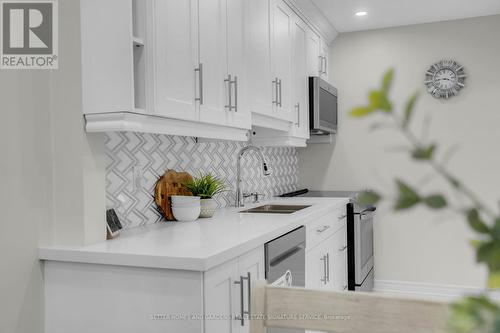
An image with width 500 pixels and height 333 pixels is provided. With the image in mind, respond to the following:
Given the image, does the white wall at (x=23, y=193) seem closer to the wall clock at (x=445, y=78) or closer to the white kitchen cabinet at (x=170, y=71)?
the white kitchen cabinet at (x=170, y=71)

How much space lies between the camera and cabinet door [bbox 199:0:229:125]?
2035mm

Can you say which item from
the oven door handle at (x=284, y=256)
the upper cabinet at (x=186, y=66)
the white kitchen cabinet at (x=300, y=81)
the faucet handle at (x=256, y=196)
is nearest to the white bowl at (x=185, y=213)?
the upper cabinet at (x=186, y=66)

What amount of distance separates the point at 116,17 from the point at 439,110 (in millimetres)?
3211

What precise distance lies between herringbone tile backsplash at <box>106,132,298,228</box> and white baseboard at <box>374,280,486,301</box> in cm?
190

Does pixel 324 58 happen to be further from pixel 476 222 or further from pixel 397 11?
pixel 476 222

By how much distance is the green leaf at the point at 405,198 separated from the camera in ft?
0.83

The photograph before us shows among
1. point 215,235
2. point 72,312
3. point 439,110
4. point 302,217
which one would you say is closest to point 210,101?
point 215,235

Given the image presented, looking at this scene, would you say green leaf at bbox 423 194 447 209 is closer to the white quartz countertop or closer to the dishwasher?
the white quartz countertop

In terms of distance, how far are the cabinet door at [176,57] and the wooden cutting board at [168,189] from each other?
472 millimetres

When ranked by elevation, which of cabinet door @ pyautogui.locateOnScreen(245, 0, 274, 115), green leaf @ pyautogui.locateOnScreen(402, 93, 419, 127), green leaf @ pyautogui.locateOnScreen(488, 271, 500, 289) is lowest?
green leaf @ pyautogui.locateOnScreen(488, 271, 500, 289)

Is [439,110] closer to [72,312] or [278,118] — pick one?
[278,118]

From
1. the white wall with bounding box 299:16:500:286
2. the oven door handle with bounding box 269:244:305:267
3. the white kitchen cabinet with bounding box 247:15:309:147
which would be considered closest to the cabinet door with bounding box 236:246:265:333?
the oven door handle with bounding box 269:244:305:267

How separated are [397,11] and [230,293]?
9.83ft

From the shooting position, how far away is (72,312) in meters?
1.57
